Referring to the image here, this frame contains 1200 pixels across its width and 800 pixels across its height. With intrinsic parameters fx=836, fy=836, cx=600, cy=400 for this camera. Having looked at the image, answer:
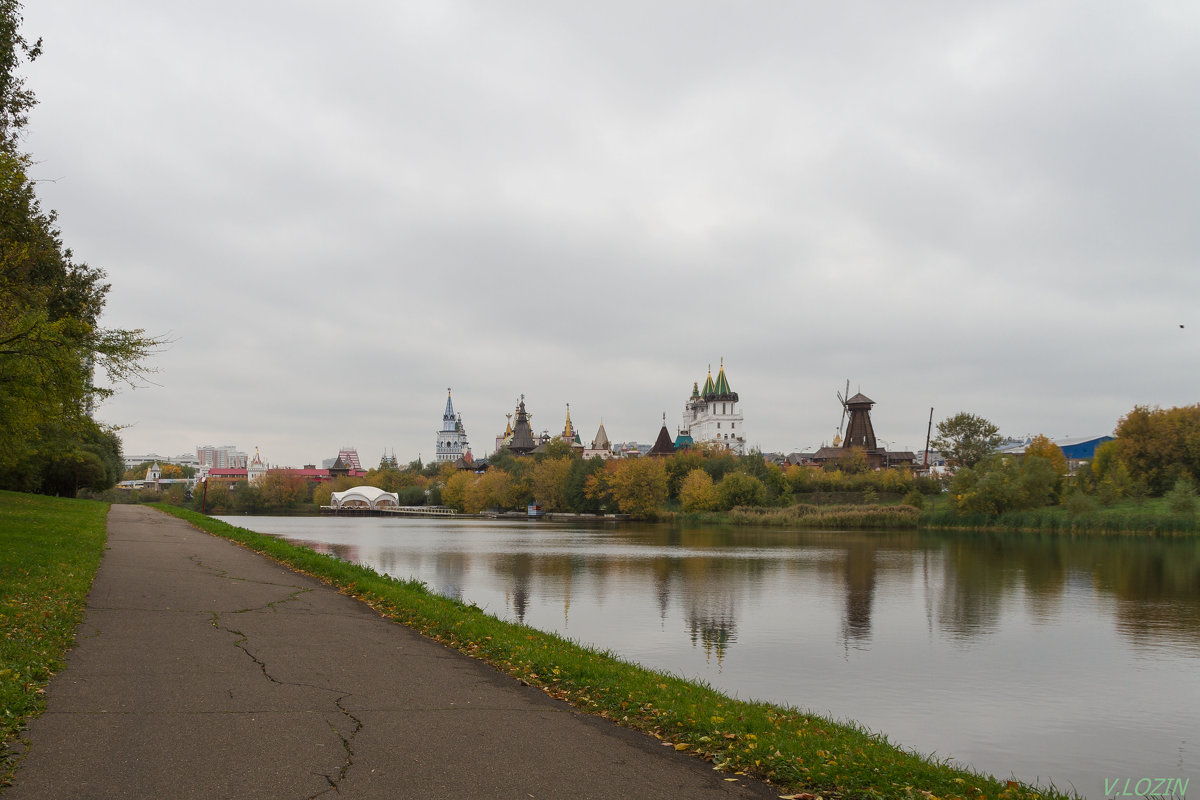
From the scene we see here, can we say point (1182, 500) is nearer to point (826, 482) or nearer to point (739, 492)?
point (739, 492)

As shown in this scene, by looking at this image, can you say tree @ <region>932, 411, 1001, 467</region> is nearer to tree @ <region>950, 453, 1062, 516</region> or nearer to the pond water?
tree @ <region>950, 453, 1062, 516</region>

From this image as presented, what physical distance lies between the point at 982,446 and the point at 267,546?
293ft

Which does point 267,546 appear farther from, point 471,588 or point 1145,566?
point 1145,566

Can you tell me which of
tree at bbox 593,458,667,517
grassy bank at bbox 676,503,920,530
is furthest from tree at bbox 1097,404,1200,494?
tree at bbox 593,458,667,517

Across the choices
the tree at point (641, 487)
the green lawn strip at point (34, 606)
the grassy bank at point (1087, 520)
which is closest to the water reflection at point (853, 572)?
the grassy bank at point (1087, 520)

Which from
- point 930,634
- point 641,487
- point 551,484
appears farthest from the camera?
point 551,484

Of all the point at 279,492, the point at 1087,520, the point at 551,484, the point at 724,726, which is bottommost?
the point at 279,492

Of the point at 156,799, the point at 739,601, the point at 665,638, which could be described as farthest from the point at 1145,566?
the point at 156,799

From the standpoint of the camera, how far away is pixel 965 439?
9706 centimetres

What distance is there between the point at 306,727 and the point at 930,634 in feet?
51.7

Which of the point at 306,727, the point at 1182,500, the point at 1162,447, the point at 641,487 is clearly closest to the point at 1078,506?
the point at 1182,500

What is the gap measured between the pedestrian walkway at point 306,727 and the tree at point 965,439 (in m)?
95.5

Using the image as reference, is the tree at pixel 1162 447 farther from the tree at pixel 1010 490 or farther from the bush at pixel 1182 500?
the bush at pixel 1182 500

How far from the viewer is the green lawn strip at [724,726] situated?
6711 mm
